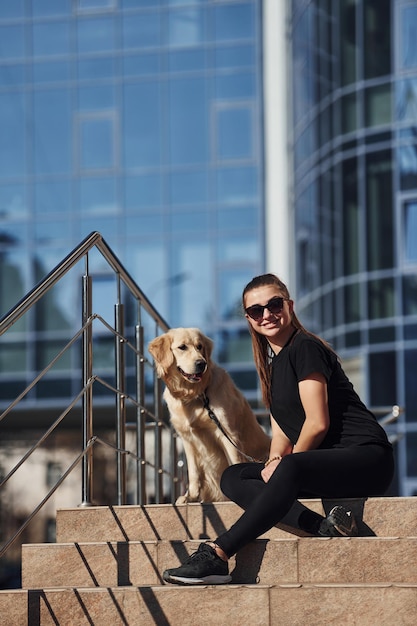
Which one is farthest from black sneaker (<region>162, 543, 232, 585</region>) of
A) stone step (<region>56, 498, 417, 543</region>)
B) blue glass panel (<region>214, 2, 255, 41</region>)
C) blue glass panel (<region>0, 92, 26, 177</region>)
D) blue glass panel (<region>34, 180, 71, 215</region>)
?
blue glass panel (<region>0, 92, 26, 177</region>)

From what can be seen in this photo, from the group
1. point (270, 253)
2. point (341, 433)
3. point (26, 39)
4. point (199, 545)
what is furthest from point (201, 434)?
point (26, 39)

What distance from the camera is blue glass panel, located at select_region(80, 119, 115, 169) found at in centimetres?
2620

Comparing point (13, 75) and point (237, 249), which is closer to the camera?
point (237, 249)

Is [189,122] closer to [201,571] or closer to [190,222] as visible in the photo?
[190,222]

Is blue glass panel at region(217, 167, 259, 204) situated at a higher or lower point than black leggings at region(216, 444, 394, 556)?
higher

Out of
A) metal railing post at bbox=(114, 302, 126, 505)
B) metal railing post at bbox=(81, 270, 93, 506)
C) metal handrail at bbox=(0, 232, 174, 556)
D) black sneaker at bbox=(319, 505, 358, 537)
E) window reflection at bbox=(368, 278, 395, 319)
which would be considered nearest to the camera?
black sneaker at bbox=(319, 505, 358, 537)

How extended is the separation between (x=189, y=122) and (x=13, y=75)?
401 centimetres

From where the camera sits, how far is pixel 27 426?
27.8 meters

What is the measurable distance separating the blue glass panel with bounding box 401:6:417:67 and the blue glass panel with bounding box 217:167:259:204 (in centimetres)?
548

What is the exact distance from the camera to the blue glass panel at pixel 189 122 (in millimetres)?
25609

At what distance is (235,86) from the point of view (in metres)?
25.7

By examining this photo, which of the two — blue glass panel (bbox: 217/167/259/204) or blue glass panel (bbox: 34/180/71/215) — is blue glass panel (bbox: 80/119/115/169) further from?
blue glass panel (bbox: 217/167/259/204)

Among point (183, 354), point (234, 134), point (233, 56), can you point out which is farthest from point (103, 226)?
point (183, 354)

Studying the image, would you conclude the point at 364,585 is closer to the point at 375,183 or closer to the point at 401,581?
the point at 401,581
